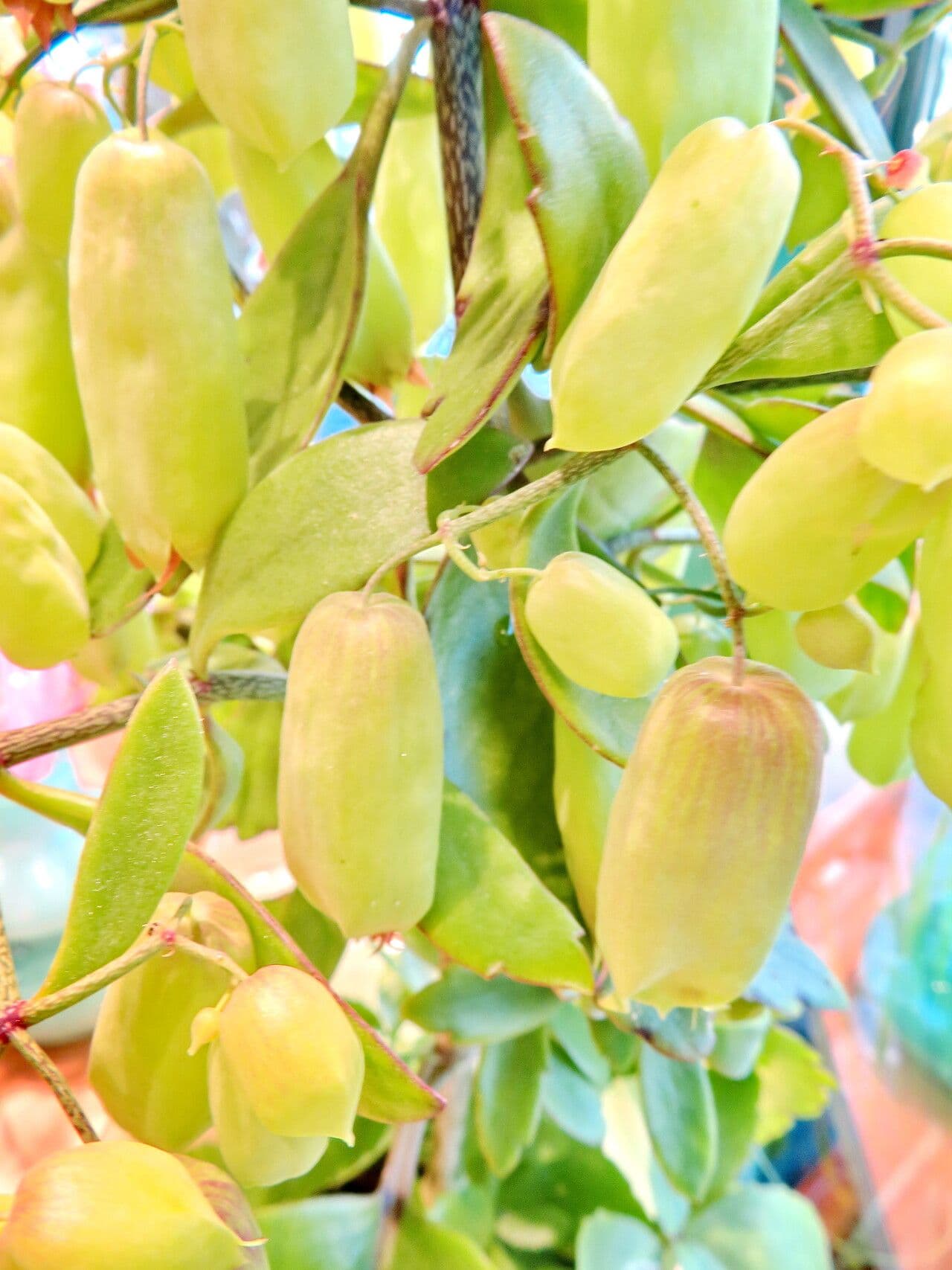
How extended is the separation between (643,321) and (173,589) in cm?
16

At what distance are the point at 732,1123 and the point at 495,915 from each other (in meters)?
0.36

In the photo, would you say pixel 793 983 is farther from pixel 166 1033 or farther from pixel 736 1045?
pixel 166 1033

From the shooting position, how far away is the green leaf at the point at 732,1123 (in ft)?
1.76

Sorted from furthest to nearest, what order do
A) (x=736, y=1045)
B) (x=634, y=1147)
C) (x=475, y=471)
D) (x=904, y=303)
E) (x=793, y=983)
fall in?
1. (x=634, y=1147)
2. (x=736, y=1045)
3. (x=793, y=983)
4. (x=475, y=471)
5. (x=904, y=303)

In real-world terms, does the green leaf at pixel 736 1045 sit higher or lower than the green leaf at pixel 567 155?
lower

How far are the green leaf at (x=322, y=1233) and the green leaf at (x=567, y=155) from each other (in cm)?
37

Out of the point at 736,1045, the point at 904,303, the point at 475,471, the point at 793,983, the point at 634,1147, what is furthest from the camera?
the point at 634,1147

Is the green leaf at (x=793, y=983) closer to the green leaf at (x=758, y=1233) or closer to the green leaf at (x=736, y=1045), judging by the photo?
the green leaf at (x=736, y=1045)

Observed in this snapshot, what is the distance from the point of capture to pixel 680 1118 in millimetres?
456

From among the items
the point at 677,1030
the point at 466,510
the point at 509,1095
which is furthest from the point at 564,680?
the point at 509,1095

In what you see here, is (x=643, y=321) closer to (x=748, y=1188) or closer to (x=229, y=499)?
(x=229, y=499)

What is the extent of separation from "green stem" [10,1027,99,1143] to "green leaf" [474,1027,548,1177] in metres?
0.28

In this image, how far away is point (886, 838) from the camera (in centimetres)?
103

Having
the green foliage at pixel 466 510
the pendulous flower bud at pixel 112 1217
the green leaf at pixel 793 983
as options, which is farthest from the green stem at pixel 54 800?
the green leaf at pixel 793 983
